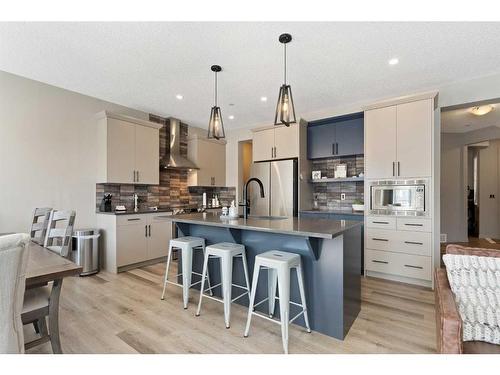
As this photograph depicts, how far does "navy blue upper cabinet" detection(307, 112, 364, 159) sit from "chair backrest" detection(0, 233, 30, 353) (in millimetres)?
4080

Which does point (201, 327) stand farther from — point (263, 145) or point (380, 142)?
point (263, 145)

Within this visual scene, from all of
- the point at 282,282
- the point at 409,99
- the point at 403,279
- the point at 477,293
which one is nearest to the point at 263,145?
the point at 409,99

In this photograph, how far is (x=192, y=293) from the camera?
2971 millimetres

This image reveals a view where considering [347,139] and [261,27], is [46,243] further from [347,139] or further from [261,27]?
[347,139]

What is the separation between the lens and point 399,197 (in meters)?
3.40

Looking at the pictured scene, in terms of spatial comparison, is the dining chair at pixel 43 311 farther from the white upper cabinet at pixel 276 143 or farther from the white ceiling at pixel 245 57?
the white upper cabinet at pixel 276 143

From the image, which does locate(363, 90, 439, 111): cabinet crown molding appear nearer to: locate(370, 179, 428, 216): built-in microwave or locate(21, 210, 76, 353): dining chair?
locate(370, 179, 428, 216): built-in microwave

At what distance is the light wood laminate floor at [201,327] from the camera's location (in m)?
1.91

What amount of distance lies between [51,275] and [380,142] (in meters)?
3.82

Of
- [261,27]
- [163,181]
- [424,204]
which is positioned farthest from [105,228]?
[424,204]

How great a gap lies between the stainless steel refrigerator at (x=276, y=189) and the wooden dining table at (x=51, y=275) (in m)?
3.32

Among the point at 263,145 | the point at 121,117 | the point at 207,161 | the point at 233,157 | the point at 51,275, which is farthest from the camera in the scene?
the point at 233,157

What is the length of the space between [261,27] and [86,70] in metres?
2.22

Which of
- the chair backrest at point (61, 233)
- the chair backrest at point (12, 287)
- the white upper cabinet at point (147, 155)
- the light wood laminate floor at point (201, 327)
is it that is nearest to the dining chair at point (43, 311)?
the chair backrest at point (61, 233)
